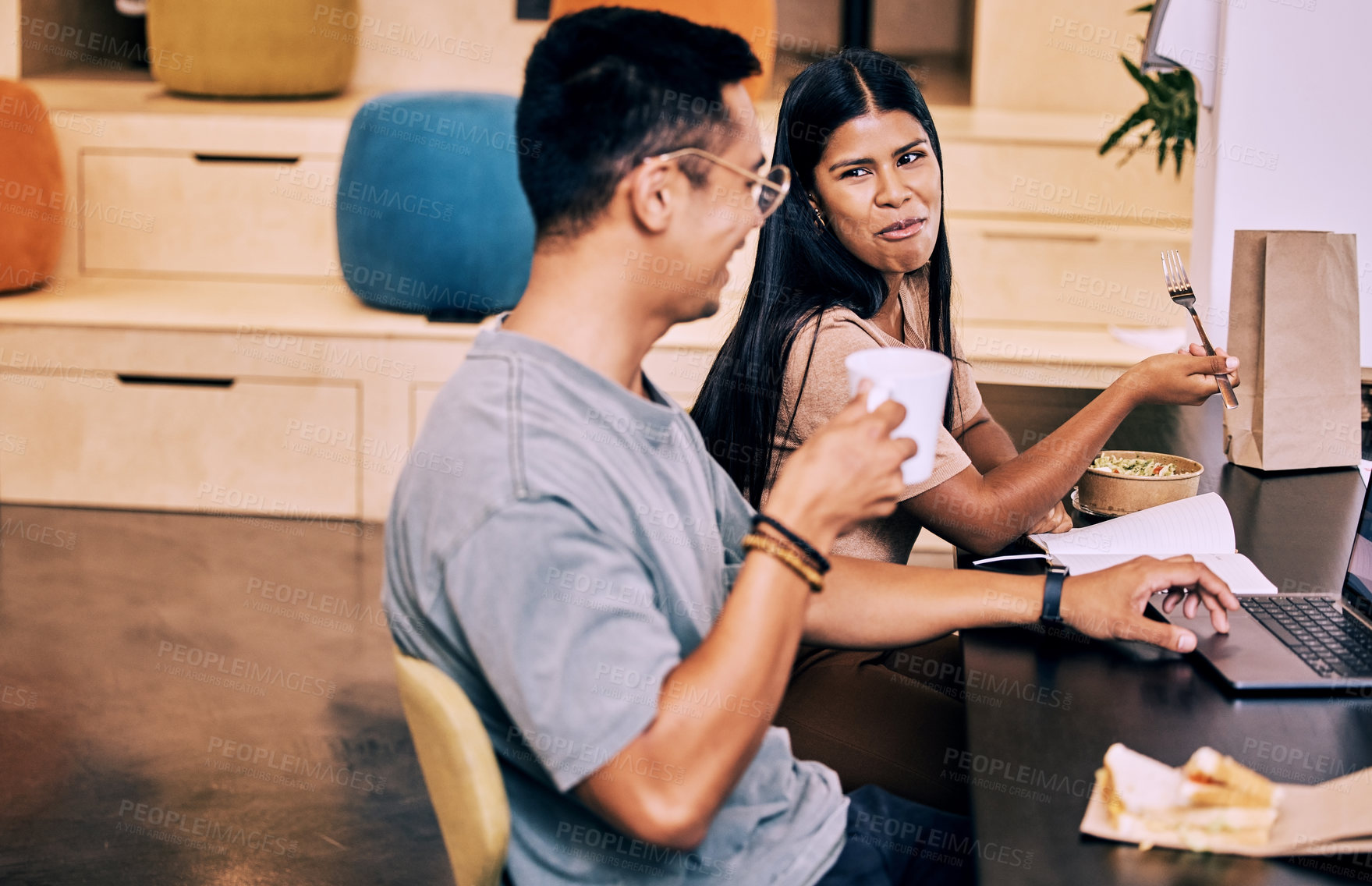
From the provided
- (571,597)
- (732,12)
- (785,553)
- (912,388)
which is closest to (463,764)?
(571,597)

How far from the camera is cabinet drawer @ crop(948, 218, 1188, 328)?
3314mm

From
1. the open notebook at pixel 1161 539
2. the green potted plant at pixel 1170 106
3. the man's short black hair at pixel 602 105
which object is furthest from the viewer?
the green potted plant at pixel 1170 106

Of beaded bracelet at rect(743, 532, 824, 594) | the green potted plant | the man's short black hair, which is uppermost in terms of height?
the green potted plant

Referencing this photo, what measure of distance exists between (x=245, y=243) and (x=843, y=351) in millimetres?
2577

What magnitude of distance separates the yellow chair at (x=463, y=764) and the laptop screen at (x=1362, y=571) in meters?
0.77

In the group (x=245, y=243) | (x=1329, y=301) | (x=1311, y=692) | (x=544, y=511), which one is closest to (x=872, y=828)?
(x=1311, y=692)

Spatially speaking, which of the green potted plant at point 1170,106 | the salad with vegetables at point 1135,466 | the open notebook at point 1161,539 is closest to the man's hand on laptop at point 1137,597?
the open notebook at point 1161,539

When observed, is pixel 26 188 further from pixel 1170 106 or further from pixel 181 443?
pixel 1170 106

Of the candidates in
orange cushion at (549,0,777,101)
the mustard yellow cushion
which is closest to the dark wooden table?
orange cushion at (549,0,777,101)

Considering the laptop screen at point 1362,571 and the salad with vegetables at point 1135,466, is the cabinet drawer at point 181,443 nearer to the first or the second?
the salad with vegetables at point 1135,466

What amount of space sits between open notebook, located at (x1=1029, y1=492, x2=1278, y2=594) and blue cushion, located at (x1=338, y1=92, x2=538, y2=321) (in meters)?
2.09

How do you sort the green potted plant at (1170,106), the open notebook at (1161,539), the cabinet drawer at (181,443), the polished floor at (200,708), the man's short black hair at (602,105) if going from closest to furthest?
1. the man's short black hair at (602,105)
2. the open notebook at (1161,539)
3. the polished floor at (200,708)
4. the green potted plant at (1170,106)
5. the cabinet drawer at (181,443)

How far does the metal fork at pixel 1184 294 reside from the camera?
58.7 inches

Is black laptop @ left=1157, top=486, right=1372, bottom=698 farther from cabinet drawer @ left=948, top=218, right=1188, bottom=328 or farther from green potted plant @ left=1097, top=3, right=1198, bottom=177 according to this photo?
cabinet drawer @ left=948, top=218, right=1188, bottom=328
